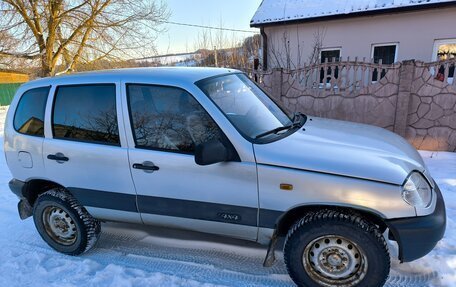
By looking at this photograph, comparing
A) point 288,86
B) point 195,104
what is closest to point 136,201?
point 195,104

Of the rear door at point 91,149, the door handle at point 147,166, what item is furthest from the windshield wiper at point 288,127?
the rear door at point 91,149

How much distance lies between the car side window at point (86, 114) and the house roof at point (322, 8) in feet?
29.9

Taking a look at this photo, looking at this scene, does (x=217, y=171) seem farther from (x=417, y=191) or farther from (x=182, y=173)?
(x=417, y=191)

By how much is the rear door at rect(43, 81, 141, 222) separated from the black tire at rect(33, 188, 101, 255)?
14 cm

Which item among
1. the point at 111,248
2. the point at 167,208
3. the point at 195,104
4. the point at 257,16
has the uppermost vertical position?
the point at 257,16

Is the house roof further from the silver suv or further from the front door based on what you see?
the front door

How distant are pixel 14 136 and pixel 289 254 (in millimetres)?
3000

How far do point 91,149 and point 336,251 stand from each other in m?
2.31

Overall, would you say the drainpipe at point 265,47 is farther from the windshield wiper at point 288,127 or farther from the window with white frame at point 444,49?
the windshield wiper at point 288,127

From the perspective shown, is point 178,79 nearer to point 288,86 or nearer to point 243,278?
point 243,278

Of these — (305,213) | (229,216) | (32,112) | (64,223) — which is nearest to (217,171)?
(229,216)

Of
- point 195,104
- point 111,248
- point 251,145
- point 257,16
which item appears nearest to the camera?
point 251,145

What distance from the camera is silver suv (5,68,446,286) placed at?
95.0 inches

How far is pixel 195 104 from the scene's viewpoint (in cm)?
275
